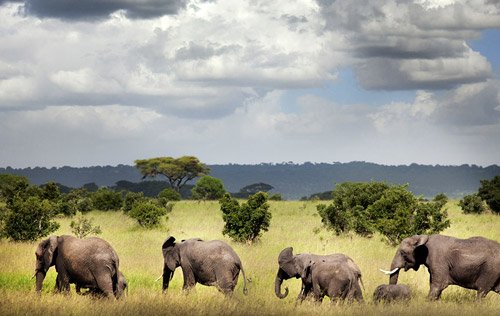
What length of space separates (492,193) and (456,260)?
3879cm

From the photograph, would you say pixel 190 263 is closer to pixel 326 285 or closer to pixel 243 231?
pixel 326 285

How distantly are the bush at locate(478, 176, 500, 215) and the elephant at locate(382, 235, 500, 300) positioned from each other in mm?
37433

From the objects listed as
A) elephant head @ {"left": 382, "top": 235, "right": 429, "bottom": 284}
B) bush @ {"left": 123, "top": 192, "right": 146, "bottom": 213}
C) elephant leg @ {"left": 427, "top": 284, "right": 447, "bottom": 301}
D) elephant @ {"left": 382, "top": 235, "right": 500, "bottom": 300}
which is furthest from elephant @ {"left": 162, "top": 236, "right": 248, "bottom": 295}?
bush @ {"left": 123, "top": 192, "right": 146, "bottom": 213}

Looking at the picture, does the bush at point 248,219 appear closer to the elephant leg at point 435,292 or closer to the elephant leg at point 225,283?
the elephant leg at point 435,292

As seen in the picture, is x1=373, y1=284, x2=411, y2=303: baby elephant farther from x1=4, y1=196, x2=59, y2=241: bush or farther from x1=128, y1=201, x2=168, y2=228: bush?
x1=128, y1=201, x2=168, y2=228: bush

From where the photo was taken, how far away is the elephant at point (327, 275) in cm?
1636

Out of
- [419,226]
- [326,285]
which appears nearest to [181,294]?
[326,285]

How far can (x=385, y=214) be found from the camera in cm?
3222

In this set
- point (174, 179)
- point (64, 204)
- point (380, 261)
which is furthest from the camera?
point (174, 179)

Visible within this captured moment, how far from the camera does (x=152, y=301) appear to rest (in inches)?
627

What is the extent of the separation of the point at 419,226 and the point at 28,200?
18.2m

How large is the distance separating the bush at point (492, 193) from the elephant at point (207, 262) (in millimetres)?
39841

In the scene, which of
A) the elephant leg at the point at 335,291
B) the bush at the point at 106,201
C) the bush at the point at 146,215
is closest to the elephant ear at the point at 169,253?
the elephant leg at the point at 335,291

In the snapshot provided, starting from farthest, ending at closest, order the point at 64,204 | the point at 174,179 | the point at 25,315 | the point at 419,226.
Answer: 1. the point at 174,179
2. the point at 64,204
3. the point at 419,226
4. the point at 25,315
